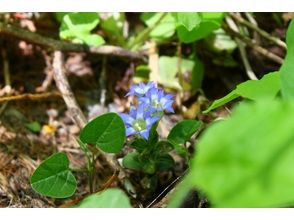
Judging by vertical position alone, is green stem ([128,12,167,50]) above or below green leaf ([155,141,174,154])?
above

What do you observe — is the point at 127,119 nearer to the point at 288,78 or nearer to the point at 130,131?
the point at 130,131

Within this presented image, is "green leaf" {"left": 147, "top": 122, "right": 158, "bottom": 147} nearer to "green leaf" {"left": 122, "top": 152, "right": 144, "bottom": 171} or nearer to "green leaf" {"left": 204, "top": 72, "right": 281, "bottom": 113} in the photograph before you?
"green leaf" {"left": 122, "top": 152, "right": 144, "bottom": 171}

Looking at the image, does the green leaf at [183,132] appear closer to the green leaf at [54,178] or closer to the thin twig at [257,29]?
the green leaf at [54,178]

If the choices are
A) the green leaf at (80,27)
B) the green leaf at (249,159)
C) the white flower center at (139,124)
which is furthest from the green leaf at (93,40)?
the green leaf at (249,159)

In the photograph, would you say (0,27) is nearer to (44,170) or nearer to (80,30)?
(80,30)

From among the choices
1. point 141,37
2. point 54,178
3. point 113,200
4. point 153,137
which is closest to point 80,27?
point 141,37

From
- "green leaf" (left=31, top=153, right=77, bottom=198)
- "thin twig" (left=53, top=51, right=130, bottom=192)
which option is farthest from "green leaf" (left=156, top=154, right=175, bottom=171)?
"green leaf" (left=31, top=153, right=77, bottom=198)
